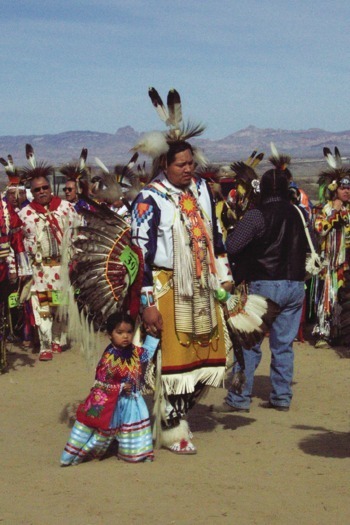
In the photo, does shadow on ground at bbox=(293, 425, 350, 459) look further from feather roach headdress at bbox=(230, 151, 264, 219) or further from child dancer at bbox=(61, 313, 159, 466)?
feather roach headdress at bbox=(230, 151, 264, 219)

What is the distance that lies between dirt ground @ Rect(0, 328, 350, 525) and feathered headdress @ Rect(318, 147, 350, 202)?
2.71 metres

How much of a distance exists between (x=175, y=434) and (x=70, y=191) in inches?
218

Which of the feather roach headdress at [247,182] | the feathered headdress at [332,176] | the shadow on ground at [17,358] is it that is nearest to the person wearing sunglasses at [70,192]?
the shadow on ground at [17,358]

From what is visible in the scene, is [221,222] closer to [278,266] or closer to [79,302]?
[278,266]

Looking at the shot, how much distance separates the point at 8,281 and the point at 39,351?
139 cm

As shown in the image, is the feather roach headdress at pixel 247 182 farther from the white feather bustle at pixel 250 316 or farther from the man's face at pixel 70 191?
the white feather bustle at pixel 250 316

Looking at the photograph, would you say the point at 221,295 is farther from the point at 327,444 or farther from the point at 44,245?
the point at 44,245

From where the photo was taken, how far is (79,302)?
225 inches

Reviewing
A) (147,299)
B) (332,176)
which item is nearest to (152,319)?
(147,299)

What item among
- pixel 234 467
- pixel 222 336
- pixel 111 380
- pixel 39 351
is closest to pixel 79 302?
pixel 111 380

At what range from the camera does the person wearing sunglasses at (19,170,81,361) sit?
9.13 meters

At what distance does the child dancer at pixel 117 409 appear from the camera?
5.53m

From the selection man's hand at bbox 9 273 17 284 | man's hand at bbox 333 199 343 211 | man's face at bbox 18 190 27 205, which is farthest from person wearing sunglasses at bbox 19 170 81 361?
man's hand at bbox 333 199 343 211

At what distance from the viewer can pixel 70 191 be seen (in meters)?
10.9
